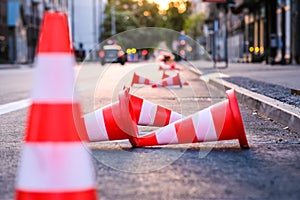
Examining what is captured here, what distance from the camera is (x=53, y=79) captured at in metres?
3.38

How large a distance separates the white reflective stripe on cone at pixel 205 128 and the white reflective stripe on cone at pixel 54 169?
2597mm

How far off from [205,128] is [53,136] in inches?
106

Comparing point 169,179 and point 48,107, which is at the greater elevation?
point 48,107

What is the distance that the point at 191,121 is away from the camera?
5.85 metres

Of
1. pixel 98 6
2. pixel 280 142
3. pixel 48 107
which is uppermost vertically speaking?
pixel 98 6

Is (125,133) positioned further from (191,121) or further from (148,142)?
(191,121)

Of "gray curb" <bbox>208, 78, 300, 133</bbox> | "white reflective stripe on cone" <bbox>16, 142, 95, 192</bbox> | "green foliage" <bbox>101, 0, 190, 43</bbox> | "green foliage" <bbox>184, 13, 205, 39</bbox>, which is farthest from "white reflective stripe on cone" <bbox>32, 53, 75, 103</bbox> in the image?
"green foliage" <bbox>101, 0, 190, 43</bbox>

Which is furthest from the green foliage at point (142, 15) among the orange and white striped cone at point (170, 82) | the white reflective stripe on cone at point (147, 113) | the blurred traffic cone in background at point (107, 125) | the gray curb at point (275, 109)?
the blurred traffic cone in background at point (107, 125)

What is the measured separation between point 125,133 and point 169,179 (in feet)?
5.05

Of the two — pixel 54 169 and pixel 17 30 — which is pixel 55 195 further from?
pixel 17 30

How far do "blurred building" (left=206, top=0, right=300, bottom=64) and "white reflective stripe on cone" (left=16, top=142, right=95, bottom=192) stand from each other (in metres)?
26.4

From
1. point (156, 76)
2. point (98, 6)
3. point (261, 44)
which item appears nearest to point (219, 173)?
point (156, 76)

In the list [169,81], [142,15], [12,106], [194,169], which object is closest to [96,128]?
[194,169]

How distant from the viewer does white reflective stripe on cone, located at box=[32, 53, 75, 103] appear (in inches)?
132
